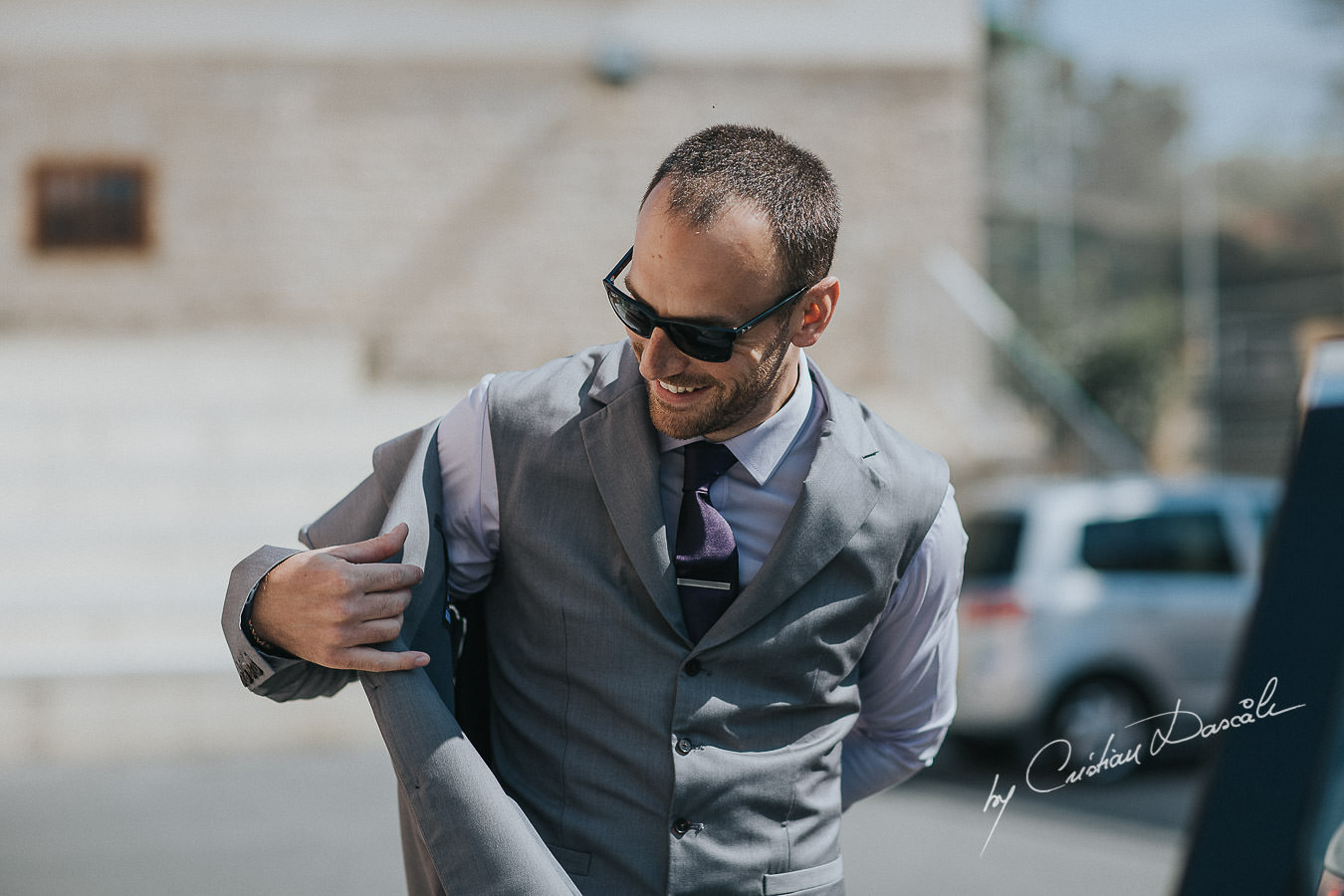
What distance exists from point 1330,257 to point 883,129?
12.7m

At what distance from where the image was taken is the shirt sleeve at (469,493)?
1.87 metres

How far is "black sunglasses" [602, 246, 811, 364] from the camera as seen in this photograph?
1.69 meters

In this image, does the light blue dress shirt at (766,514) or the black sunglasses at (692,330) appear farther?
the light blue dress shirt at (766,514)

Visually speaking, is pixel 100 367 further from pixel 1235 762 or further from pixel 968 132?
pixel 1235 762

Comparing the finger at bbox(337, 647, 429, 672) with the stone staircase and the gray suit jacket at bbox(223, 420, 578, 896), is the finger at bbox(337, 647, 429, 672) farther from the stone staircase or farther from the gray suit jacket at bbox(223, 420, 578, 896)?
the stone staircase

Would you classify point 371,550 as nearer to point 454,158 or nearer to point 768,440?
point 768,440

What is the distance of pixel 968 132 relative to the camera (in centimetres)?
1340

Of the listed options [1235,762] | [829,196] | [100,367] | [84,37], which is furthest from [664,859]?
[84,37]

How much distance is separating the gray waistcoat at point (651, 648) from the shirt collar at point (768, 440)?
0.06 m

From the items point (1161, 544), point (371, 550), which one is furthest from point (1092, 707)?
point (371, 550)

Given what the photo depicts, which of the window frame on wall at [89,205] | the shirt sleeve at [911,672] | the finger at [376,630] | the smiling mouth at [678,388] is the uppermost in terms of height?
the smiling mouth at [678,388]

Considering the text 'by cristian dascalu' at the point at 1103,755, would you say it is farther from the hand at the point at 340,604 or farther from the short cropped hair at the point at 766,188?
the hand at the point at 340,604

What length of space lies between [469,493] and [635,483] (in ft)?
0.77

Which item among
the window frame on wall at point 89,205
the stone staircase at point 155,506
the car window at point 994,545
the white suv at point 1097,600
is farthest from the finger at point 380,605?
the window frame on wall at point 89,205
